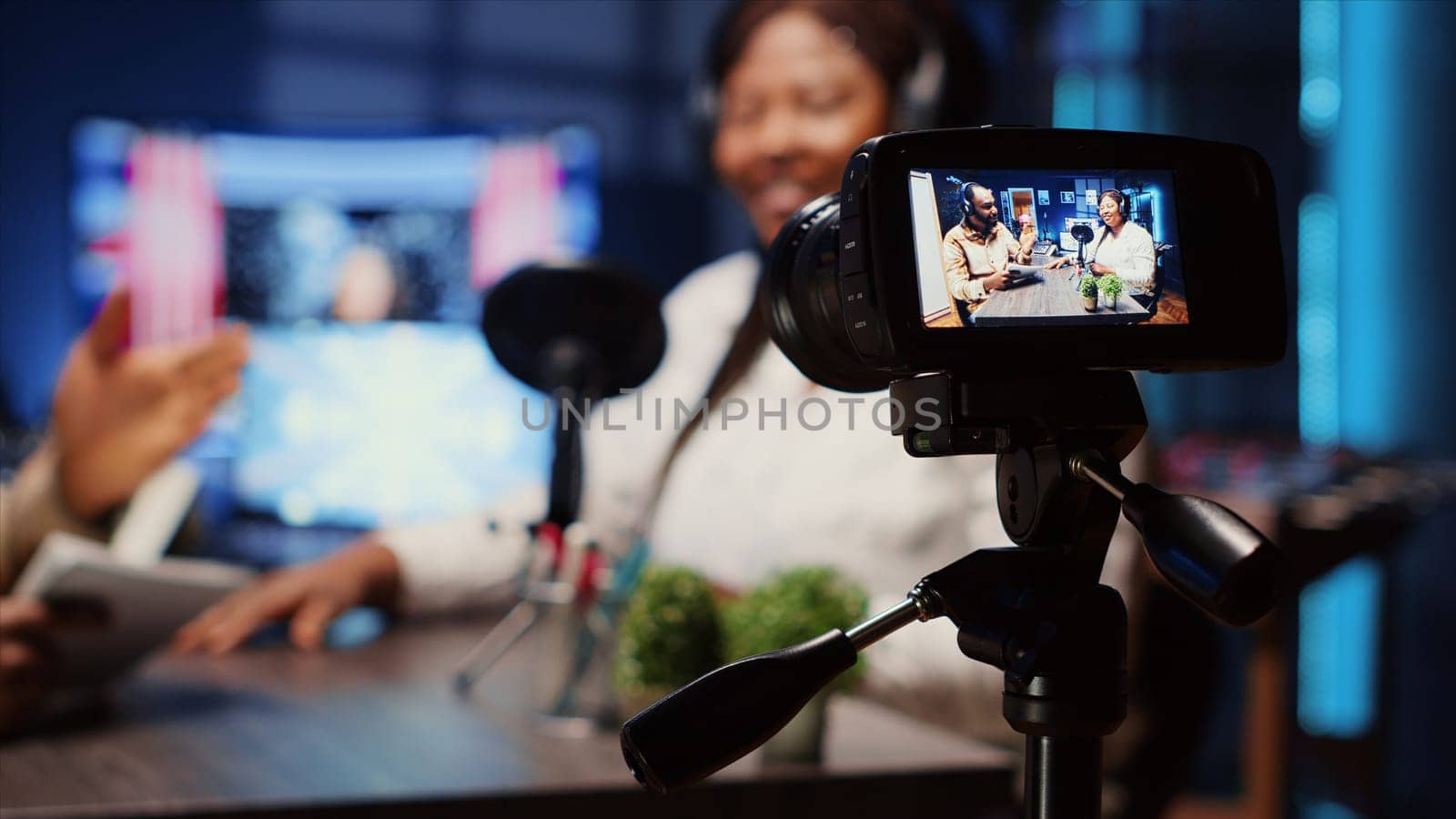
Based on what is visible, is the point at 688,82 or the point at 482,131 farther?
the point at 688,82

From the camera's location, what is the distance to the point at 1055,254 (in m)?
0.53

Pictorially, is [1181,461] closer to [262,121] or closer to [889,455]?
[889,455]

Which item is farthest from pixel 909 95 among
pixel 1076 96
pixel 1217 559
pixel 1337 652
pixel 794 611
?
pixel 1337 652

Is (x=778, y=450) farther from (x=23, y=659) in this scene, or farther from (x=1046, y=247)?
(x=1046, y=247)

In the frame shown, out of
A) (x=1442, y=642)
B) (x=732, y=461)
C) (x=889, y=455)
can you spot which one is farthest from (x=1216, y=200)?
(x=1442, y=642)

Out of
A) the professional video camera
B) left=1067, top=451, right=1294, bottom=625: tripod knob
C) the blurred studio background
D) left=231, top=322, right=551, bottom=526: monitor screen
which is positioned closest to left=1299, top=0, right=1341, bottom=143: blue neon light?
the blurred studio background

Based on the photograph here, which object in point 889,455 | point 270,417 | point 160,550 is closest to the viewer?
point 160,550

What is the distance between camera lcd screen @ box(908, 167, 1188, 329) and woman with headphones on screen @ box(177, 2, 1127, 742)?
0.84 m

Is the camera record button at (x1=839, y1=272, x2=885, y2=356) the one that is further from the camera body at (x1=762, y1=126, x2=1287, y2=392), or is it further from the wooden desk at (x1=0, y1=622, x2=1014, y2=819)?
the wooden desk at (x1=0, y1=622, x2=1014, y2=819)

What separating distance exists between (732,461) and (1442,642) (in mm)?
2434

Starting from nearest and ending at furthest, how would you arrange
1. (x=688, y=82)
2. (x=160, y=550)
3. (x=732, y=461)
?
(x=160, y=550)
(x=732, y=461)
(x=688, y=82)

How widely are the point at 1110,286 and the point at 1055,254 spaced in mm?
27

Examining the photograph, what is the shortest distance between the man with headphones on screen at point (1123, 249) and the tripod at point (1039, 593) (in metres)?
0.04

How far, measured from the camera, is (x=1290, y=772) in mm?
2664
